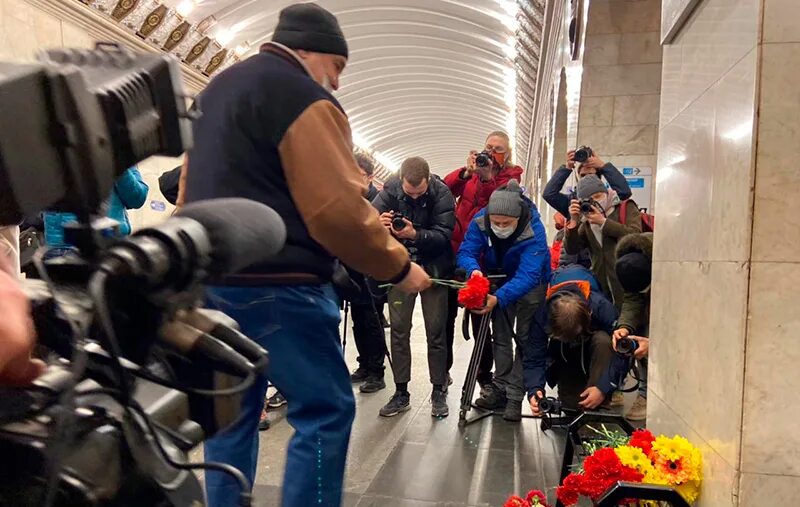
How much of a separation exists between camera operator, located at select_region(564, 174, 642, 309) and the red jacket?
0.58m

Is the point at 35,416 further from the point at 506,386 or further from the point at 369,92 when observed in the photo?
the point at 369,92

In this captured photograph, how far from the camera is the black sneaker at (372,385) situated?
4.54 metres

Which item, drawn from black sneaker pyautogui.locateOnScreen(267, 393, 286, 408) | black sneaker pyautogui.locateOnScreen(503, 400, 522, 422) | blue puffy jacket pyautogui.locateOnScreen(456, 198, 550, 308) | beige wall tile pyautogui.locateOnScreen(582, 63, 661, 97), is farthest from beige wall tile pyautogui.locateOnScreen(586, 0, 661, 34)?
black sneaker pyautogui.locateOnScreen(267, 393, 286, 408)

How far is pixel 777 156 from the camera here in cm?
164

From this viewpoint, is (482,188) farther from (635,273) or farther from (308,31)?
(308,31)

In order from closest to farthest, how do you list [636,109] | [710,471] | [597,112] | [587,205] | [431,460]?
1. [710,471]
2. [431,460]
3. [587,205]
4. [636,109]
5. [597,112]

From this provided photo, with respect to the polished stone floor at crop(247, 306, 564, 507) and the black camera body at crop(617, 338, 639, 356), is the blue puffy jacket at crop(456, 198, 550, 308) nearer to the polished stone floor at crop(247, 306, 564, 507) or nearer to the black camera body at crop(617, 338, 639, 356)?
the polished stone floor at crop(247, 306, 564, 507)

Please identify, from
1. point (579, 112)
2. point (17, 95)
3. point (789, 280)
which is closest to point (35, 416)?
point (17, 95)

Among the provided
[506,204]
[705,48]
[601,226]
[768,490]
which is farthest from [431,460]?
[705,48]

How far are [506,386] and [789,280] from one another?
2505 millimetres

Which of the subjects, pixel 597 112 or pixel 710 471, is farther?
pixel 597 112

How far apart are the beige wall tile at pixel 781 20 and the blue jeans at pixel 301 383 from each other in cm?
144

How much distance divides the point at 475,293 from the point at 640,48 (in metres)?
3.83

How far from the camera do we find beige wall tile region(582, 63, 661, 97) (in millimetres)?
6074
